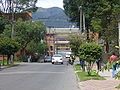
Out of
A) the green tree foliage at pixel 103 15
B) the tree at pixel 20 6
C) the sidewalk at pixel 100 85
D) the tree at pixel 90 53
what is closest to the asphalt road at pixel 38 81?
the sidewalk at pixel 100 85

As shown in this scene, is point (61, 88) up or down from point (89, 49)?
down

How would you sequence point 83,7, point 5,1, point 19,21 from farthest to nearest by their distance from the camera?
point 19,21
point 5,1
point 83,7

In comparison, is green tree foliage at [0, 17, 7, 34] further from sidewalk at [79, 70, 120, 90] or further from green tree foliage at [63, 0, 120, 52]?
sidewalk at [79, 70, 120, 90]

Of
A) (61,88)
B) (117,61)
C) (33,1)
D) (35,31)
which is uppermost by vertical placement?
(33,1)

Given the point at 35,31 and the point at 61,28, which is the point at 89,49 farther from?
the point at 61,28

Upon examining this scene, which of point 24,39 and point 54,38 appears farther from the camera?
point 54,38

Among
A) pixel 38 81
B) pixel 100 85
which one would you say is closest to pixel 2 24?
pixel 38 81

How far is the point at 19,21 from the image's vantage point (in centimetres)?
8188

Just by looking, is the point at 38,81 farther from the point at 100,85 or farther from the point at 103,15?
the point at 103,15

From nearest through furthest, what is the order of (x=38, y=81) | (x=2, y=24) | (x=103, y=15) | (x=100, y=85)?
(x=100, y=85) < (x=38, y=81) < (x=103, y=15) < (x=2, y=24)

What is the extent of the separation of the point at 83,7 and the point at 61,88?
35.1m

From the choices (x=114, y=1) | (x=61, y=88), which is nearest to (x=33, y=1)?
(x=114, y=1)

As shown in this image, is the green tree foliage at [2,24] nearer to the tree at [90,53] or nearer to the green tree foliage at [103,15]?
the green tree foliage at [103,15]

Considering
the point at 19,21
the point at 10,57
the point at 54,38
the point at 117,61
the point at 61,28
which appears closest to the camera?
the point at 117,61
